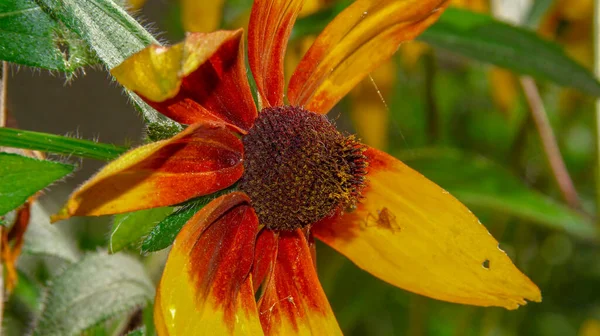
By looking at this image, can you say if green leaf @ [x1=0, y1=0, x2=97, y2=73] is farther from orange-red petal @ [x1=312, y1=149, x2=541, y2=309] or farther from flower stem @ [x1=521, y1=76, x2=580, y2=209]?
flower stem @ [x1=521, y1=76, x2=580, y2=209]

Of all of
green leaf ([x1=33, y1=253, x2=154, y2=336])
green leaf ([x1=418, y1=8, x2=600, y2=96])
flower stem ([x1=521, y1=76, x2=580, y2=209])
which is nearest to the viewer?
green leaf ([x1=33, y1=253, x2=154, y2=336])

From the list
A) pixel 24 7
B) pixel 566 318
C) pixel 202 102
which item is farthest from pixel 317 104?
pixel 566 318

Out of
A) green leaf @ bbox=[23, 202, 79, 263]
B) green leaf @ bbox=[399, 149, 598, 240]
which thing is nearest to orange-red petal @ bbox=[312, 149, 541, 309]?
green leaf @ bbox=[23, 202, 79, 263]

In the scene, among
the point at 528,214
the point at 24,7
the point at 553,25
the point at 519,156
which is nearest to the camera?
the point at 24,7

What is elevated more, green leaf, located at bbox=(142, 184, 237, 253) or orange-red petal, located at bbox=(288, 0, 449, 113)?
orange-red petal, located at bbox=(288, 0, 449, 113)

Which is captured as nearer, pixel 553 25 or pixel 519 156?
pixel 519 156

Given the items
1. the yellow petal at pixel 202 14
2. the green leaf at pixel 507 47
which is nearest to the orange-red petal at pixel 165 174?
the green leaf at pixel 507 47

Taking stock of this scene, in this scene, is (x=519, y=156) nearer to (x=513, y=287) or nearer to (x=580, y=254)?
(x=580, y=254)
